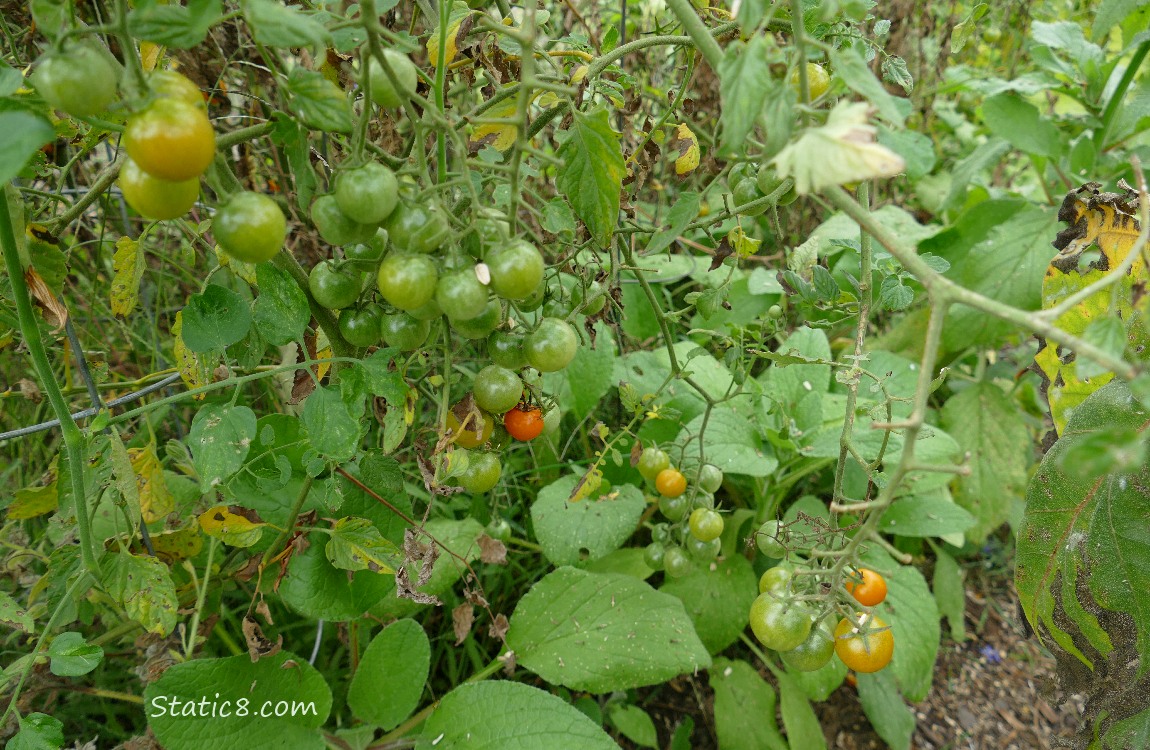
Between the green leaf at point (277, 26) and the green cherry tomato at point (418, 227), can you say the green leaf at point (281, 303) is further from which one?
the green leaf at point (277, 26)

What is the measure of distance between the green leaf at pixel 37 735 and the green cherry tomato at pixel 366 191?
2.53 ft

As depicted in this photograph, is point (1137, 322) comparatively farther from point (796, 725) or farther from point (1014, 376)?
point (1014, 376)

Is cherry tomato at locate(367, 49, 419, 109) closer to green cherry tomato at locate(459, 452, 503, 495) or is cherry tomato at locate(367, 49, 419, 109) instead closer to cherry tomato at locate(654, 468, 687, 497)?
green cherry tomato at locate(459, 452, 503, 495)

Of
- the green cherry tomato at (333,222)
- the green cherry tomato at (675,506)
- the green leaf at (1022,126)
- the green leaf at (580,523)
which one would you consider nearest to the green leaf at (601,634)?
the green leaf at (580,523)

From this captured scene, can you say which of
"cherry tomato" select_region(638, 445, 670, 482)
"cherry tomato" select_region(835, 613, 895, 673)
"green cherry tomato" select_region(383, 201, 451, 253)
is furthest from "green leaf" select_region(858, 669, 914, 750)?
"green cherry tomato" select_region(383, 201, 451, 253)

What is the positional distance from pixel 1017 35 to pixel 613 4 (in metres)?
2.01

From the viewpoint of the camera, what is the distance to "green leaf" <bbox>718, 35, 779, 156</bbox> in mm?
531

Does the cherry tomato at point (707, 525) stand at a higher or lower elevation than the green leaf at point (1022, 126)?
lower

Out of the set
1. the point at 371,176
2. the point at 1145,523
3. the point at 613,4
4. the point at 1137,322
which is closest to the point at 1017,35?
the point at 613,4

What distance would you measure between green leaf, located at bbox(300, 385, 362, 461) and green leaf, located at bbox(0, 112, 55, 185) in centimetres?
41

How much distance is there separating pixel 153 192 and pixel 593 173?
17.3 inches

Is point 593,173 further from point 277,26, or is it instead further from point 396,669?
point 396,669

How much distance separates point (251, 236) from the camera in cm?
57

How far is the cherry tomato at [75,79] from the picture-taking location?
1.55 ft
